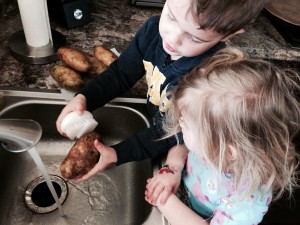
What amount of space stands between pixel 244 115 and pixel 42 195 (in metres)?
0.67

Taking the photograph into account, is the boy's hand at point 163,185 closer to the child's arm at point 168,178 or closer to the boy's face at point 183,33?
the child's arm at point 168,178

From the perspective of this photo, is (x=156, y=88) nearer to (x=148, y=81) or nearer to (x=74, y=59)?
(x=148, y=81)

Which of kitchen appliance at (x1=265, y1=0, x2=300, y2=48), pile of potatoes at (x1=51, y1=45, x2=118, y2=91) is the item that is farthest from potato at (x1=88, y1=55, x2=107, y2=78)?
kitchen appliance at (x1=265, y1=0, x2=300, y2=48)

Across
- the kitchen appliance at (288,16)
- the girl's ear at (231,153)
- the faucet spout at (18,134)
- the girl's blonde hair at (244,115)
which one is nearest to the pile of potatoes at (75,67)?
the faucet spout at (18,134)

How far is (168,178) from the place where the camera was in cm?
78

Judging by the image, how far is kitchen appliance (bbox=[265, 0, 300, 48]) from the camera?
3.98 feet

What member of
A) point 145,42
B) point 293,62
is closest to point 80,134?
point 145,42

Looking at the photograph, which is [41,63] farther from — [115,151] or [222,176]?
[222,176]

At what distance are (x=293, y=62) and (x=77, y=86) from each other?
2.87ft

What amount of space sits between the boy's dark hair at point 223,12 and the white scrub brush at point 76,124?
0.41 metres

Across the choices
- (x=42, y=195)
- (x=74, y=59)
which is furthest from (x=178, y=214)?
(x=74, y=59)

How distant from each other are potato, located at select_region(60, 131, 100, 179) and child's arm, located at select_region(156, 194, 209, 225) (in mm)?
210

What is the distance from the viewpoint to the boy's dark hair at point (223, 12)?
60 centimetres

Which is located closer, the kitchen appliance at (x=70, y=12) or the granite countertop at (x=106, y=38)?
the granite countertop at (x=106, y=38)
